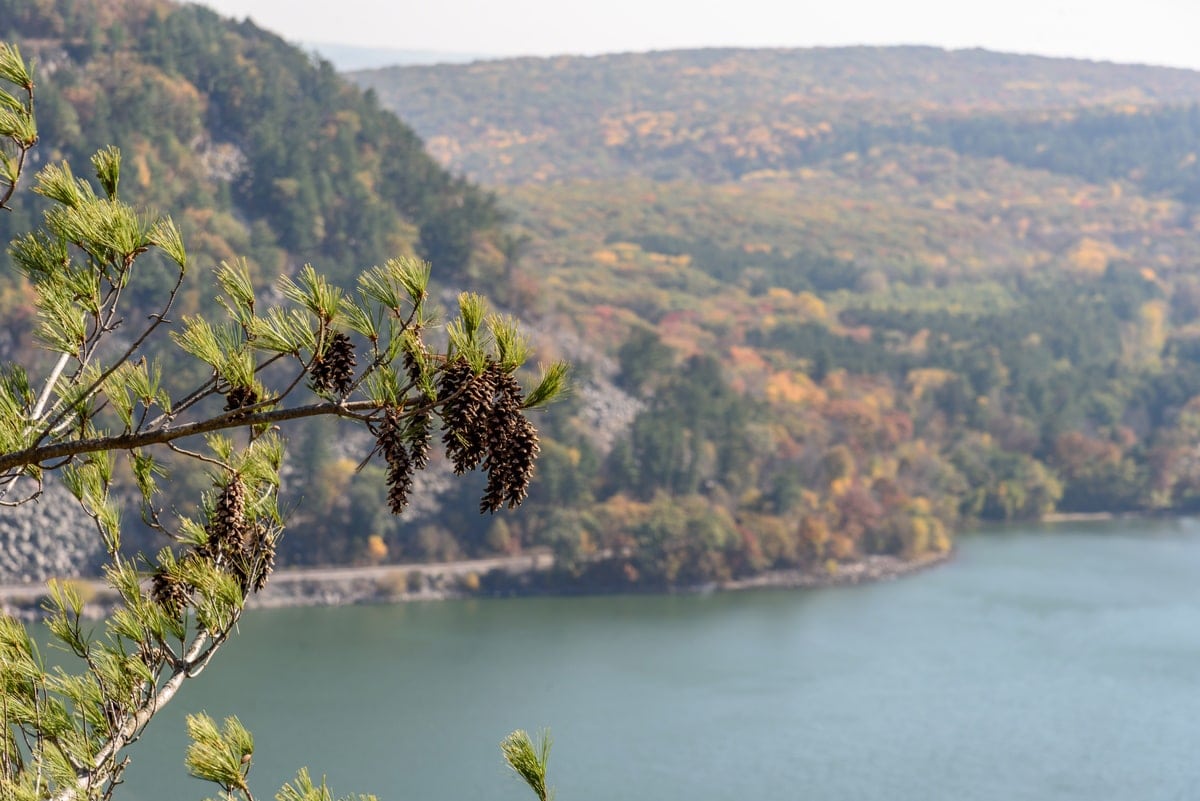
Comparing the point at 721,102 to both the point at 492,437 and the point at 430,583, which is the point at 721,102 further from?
the point at 492,437

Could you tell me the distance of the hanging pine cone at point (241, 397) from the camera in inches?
104

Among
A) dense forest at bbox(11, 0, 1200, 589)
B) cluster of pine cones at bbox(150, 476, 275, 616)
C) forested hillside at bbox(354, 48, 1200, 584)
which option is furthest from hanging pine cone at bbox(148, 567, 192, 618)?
forested hillside at bbox(354, 48, 1200, 584)

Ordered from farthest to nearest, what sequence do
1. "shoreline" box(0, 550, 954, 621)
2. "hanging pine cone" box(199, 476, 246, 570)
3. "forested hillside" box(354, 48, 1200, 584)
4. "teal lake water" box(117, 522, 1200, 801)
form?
1. "forested hillside" box(354, 48, 1200, 584)
2. "shoreline" box(0, 550, 954, 621)
3. "teal lake water" box(117, 522, 1200, 801)
4. "hanging pine cone" box(199, 476, 246, 570)

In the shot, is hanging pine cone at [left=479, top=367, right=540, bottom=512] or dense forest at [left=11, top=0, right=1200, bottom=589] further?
dense forest at [left=11, top=0, right=1200, bottom=589]

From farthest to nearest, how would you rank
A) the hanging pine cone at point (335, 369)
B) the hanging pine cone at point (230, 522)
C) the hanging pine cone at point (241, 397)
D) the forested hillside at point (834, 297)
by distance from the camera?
the forested hillside at point (834, 297) < the hanging pine cone at point (230, 522) < the hanging pine cone at point (241, 397) < the hanging pine cone at point (335, 369)

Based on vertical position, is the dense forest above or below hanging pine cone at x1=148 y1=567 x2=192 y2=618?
below

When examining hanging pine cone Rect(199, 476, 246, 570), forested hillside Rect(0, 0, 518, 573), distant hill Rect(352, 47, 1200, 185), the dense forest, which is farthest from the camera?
distant hill Rect(352, 47, 1200, 185)

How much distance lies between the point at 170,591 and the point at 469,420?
3.04 feet

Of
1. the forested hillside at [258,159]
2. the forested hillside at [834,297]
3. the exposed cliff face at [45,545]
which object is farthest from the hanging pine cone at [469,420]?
the forested hillside at [258,159]

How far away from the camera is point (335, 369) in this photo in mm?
2537

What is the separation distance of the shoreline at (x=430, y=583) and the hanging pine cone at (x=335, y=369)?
84.1ft

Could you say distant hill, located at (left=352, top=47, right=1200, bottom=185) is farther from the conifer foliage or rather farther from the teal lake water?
the conifer foliage

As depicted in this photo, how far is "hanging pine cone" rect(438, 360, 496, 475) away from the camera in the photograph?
2.41m

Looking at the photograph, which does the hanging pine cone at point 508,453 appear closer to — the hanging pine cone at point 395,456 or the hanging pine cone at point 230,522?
the hanging pine cone at point 395,456
